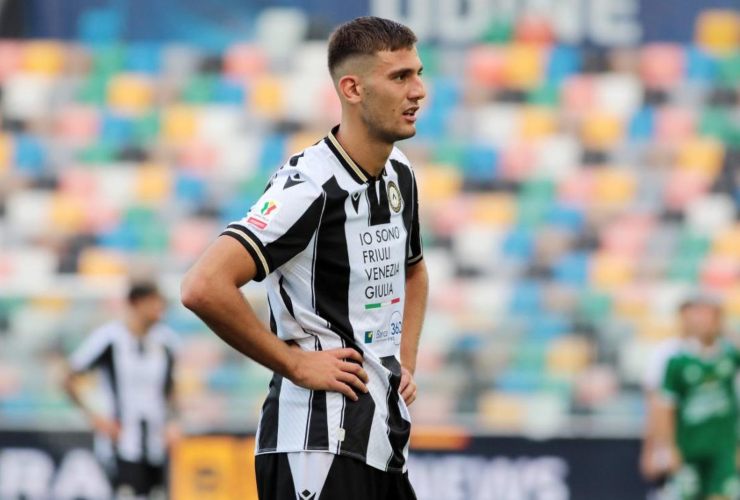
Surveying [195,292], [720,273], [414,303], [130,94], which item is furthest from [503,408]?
[195,292]

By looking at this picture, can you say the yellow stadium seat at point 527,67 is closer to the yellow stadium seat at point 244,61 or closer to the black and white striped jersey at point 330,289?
the yellow stadium seat at point 244,61

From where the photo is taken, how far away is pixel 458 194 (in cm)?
1213

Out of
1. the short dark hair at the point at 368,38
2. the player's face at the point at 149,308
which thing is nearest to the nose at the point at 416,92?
the short dark hair at the point at 368,38

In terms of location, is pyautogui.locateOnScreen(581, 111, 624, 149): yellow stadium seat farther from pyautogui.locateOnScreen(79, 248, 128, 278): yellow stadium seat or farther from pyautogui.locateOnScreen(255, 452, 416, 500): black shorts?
pyautogui.locateOnScreen(255, 452, 416, 500): black shorts

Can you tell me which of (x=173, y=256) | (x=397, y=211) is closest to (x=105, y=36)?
(x=173, y=256)

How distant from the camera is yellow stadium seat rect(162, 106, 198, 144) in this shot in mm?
12703

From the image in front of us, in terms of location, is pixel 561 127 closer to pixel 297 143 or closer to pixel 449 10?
pixel 449 10

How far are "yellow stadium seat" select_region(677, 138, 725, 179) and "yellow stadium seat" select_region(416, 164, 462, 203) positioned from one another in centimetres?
194

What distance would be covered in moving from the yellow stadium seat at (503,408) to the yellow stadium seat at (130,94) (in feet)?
14.3

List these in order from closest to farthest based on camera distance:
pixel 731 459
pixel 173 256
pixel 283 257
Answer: pixel 283 257
pixel 731 459
pixel 173 256

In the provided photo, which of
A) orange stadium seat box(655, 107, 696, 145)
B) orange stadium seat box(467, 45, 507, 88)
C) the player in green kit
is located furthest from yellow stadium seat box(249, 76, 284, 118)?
the player in green kit

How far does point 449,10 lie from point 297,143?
181 centimetres

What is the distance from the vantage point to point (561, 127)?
484 inches

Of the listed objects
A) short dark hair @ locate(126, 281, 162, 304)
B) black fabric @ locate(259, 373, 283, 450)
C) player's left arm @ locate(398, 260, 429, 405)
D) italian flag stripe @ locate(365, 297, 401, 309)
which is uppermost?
italian flag stripe @ locate(365, 297, 401, 309)
